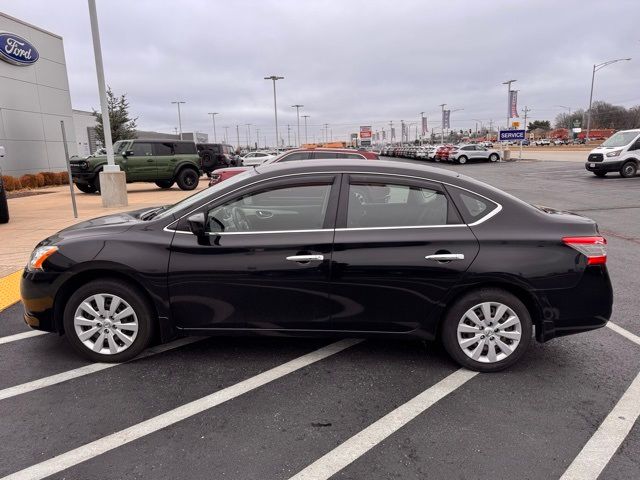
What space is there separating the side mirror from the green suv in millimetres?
15567

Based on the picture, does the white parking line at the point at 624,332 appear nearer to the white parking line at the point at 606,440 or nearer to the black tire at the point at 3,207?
the white parking line at the point at 606,440

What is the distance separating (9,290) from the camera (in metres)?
5.80

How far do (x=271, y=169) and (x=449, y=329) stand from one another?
1889 mm

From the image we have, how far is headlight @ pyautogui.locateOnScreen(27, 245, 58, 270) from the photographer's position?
370cm

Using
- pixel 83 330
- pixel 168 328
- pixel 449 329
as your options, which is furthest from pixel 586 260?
pixel 83 330

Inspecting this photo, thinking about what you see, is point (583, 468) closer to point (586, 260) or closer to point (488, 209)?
point (586, 260)

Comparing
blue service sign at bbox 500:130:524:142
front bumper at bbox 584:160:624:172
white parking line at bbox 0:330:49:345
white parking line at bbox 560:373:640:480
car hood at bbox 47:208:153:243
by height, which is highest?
blue service sign at bbox 500:130:524:142

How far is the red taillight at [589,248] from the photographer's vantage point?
3.54 metres

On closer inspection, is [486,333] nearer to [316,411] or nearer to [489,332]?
[489,332]

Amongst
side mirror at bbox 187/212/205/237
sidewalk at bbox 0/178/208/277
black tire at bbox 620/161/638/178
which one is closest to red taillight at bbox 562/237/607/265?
side mirror at bbox 187/212/205/237

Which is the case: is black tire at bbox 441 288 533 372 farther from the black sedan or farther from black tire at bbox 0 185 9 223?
black tire at bbox 0 185 9 223

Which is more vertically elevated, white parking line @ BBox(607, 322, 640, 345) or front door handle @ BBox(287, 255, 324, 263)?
front door handle @ BBox(287, 255, 324, 263)

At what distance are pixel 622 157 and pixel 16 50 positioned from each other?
2605cm

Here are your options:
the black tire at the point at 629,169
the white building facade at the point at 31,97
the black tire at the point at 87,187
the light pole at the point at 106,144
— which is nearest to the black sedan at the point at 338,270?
the light pole at the point at 106,144
